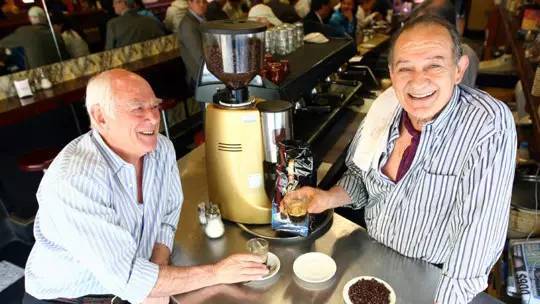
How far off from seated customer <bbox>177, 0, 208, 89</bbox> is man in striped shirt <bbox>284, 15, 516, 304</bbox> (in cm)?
319

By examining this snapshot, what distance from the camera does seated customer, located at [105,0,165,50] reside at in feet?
16.0

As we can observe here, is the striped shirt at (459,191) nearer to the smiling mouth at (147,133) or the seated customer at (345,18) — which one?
the smiling mouth at (147,133)

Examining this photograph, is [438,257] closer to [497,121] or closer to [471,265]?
[471,265]

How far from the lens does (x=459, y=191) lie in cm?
125

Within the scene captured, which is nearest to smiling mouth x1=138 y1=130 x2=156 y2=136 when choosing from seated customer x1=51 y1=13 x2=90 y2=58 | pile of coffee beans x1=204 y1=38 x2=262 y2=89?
pile of coffee beans x1=204 y1=38 x2=262 y2=89

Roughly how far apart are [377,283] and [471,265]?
30cm

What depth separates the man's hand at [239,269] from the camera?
1325 mm

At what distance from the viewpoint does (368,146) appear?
4.94ft

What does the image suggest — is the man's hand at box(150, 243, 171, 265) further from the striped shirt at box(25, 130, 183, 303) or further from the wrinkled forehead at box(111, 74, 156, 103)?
the wrinkled forehead at box(111, 74, 156, 103)

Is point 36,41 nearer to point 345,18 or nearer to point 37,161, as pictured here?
point 37,161

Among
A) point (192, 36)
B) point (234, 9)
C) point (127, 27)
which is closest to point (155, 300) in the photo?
point (192, 36)

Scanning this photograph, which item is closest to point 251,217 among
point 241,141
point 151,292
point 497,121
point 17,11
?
point 241,141

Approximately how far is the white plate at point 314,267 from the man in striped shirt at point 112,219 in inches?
5.3

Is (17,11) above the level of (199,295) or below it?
above
